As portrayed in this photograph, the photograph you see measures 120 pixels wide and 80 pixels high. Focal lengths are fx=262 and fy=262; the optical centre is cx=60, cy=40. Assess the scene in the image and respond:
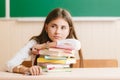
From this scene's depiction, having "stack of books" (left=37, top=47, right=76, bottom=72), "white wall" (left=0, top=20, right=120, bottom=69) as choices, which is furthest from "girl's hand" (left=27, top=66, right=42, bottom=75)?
"white wall" (left=0, top=20, right=120, bottom=69)

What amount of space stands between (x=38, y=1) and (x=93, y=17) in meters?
0.60

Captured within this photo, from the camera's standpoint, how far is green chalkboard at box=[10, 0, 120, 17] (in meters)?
2.75

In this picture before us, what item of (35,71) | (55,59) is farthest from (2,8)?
(35,71)

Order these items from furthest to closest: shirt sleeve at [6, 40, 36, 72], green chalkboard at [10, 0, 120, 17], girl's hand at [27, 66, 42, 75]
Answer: green chalkboard at [10, 0, 120, 17] → shirt sleeve at [6, 40, 36, 72] → girl's hand at [27, 66, 42, 75]

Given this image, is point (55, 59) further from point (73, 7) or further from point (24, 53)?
point (73, 7)

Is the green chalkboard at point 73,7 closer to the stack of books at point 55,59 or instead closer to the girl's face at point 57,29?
the girl's face at point 57,29

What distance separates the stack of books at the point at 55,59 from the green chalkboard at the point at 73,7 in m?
1.32

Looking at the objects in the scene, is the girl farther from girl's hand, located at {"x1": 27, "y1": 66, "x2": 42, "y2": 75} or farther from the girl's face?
girl's hand, located at {"x1": 27, "y1": 66, "x2": 42, "y2": 75}

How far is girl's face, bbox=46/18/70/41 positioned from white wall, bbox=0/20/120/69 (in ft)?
3.15

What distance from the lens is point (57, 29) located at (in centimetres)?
178

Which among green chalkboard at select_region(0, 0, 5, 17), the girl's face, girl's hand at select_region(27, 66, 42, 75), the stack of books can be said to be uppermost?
green chalkboard at select_region(0, 0, 5, 17)

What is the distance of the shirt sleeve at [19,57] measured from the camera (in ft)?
5.13

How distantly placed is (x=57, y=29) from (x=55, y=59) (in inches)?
14.3

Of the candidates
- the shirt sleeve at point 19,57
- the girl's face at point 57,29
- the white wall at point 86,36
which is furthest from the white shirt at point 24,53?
the white wall at point 86,36
